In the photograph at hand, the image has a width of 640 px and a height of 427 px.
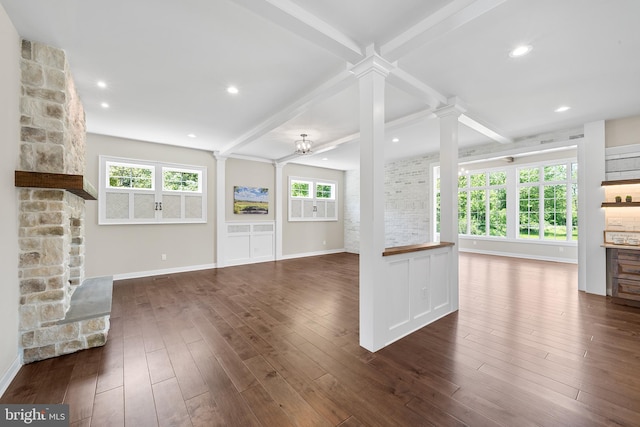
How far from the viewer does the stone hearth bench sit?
2.46 metres

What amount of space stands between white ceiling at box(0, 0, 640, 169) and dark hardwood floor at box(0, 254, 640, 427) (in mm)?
2698

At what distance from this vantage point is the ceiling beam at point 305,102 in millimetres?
2828

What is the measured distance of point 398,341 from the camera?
8.55ft

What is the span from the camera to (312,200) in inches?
328

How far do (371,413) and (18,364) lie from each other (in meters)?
2.88

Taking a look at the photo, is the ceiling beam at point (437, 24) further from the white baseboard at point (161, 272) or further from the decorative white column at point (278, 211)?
the white baseboard at point (161, 272)

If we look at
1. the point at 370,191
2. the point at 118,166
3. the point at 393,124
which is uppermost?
the point at 393,124

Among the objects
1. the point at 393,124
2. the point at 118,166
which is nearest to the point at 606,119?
the point at 393,124

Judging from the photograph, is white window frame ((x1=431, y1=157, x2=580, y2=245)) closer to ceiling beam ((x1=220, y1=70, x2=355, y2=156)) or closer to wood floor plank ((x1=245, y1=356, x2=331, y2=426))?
ceiling beam ((x1=220, y1=70, x2=355, y2=156))

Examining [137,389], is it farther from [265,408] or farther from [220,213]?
[220,213]

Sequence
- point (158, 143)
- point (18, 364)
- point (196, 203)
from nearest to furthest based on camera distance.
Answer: point (18, 364) → point (158, 143) → point (196, 203)

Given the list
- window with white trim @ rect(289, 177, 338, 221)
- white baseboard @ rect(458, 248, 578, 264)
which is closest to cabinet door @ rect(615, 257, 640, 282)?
white baseboard @ rect(458, 248, 578, 264)

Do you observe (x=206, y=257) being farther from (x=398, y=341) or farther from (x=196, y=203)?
(x=398, y=341)

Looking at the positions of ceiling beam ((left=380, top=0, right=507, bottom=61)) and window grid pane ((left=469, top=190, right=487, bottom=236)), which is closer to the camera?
ceiling beam ((left=380, top=0, right=507, bottom=61))
